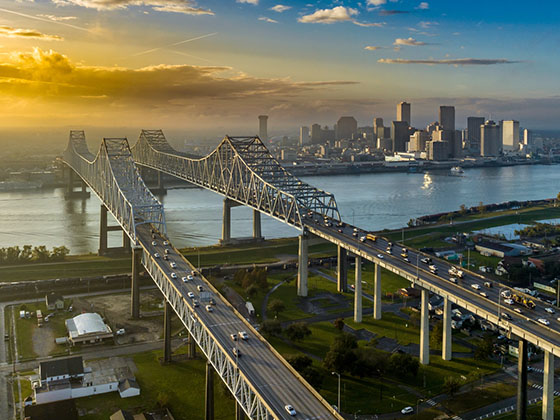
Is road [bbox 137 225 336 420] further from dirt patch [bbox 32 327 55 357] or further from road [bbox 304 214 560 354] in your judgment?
road [bbox 304 214 560 354]

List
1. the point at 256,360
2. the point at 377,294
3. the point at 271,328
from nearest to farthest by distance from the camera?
the point at 256,360
the point at 271,328
the point at 377,294

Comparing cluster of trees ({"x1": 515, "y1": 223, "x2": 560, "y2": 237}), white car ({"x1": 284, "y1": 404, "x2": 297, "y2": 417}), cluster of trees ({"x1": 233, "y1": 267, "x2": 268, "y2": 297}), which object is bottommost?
cluster of trees ({"x1": 233, "y1": 267, "x2": 268, "y2": 297})

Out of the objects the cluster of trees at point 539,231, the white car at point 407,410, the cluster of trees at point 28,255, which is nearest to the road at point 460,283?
the white car at point 407,410

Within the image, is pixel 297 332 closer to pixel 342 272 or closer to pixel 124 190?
pixel 342 272

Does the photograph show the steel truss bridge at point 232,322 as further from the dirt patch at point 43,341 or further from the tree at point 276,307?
the dirt patch at point 43,341

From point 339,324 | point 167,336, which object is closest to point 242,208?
point 339,324

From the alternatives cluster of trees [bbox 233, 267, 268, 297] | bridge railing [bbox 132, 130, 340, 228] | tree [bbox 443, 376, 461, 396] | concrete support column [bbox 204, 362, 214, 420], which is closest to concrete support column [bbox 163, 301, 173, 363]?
concrete support column [bbox 204, 362, 214, 420]

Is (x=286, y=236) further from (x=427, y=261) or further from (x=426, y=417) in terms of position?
(x=426, y=417)
